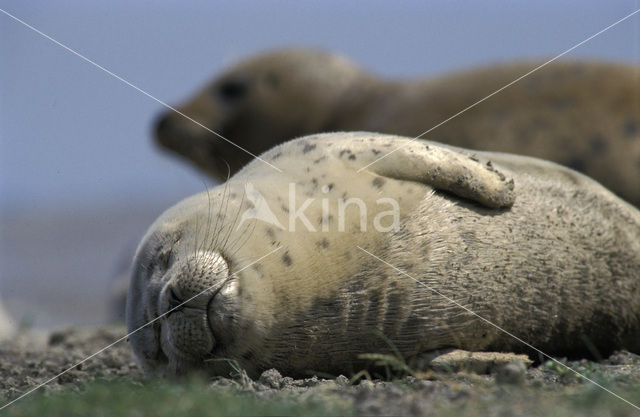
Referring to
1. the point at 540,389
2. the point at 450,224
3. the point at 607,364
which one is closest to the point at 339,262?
the point at 450,224

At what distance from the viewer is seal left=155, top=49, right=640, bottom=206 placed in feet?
27.7

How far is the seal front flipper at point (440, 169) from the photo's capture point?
181 inches

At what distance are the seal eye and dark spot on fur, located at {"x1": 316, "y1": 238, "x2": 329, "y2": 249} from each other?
23.3ft

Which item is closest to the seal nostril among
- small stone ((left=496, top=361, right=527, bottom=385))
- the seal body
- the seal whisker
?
the seal whisker

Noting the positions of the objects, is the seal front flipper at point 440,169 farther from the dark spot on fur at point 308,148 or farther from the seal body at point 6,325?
the seal body at point 6,325

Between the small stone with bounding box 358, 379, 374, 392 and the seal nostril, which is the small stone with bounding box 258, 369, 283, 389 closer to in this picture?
the small stone with bounding box 358, 379, 374, 392

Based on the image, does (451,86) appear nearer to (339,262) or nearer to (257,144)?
(257,144)

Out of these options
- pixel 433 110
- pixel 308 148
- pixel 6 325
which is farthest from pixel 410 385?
pixel 6 325

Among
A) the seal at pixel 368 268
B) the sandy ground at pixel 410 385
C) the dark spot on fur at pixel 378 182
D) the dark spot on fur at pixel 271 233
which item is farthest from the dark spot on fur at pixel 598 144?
the dark spot on fur at pixel 271 233

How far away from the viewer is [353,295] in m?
4.28

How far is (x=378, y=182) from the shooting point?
460 cm

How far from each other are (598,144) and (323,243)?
472cm

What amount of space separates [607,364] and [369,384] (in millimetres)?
1361

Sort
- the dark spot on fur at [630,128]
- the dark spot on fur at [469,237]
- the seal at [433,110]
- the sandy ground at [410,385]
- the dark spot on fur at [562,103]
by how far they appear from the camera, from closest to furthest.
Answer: the sandy ground at [410,385] → the dark spot on fur at [469,237] → the dark spot on fur at [630,128] → the seal at [433,110] → the dark spot on fur at [562,103]
